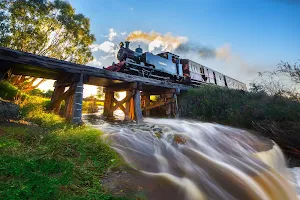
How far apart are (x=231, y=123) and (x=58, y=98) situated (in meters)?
8.02

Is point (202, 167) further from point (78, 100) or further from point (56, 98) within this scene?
point (56, 98)

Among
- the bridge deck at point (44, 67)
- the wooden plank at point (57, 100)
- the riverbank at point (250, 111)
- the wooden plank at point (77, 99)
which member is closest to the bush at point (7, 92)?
the bridge deck at point (44, 67)

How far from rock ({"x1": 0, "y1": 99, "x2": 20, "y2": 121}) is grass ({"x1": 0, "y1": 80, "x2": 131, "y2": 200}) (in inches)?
60.9

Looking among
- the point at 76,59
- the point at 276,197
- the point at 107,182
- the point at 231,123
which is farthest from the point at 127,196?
the point at 76,59

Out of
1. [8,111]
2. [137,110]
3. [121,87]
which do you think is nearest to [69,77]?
[8,111]

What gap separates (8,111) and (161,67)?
8.90 m

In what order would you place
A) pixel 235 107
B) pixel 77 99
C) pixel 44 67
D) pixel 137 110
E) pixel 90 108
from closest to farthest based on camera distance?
pixel 44 67 < pixel 77 99 < pixel 137 110 < pixel 235 107 < pixel 90 108

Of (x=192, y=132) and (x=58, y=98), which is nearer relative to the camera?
(x=192, y=132)

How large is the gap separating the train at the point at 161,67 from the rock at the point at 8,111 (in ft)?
18.9

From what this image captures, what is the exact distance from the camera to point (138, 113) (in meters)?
8.62

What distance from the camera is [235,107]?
9.55 metres

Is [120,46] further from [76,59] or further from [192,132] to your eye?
[192,132]

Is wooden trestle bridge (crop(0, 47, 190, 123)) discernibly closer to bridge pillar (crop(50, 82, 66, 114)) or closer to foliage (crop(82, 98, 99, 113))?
bridge pillar (crop(50, 82, 66, 114))

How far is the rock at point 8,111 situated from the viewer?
4918mm
